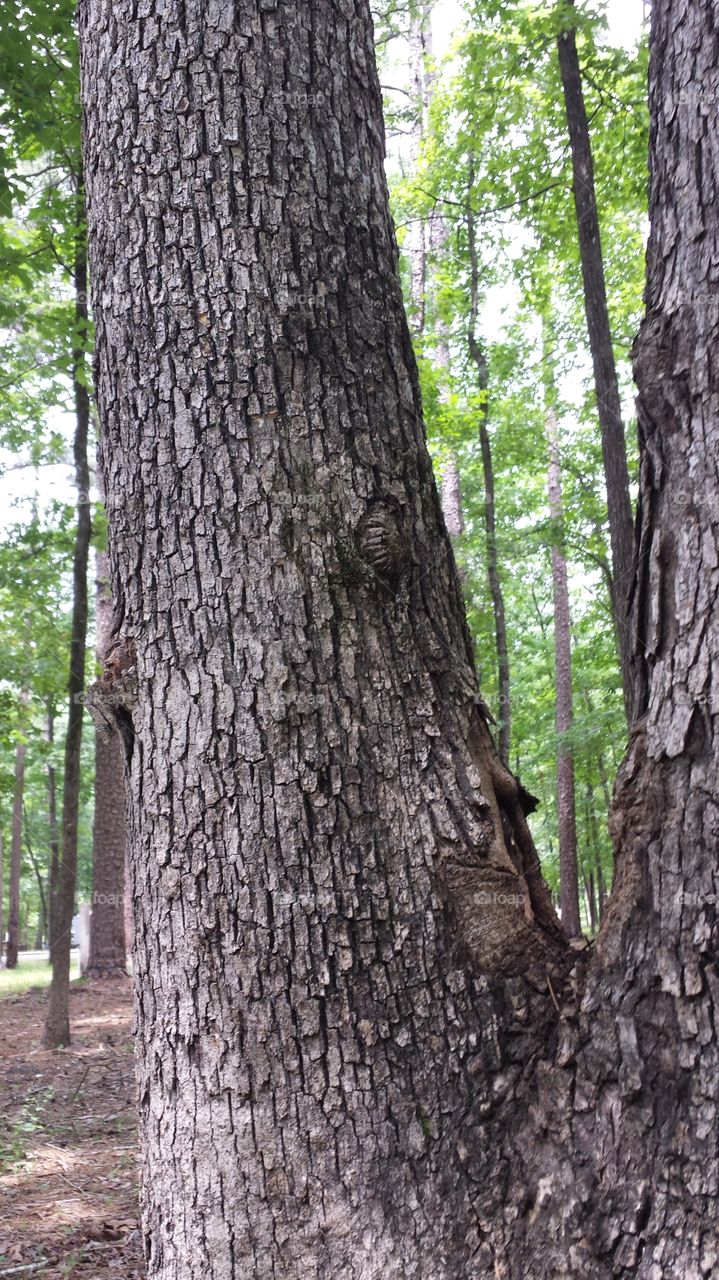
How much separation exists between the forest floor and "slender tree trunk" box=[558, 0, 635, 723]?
16.3ft

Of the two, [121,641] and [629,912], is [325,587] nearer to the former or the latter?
[121,641]

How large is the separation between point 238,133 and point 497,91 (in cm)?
781

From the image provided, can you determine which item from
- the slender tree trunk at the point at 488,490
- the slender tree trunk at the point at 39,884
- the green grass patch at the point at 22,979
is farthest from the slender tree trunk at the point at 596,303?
the slender tree trunk at the point at 39,884

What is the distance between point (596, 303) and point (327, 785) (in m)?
6.74

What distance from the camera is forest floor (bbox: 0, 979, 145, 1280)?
3795 millimetres

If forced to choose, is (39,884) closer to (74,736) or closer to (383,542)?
(74,736)

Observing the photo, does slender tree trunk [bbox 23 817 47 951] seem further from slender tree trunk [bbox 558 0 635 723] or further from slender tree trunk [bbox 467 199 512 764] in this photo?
slender tree trunk [bbox 558 0 635 723]

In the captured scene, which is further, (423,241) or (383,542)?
(423,241)

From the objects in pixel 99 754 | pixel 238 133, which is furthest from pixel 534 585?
pixel 238 133

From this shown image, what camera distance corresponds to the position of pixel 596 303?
7.26 metres

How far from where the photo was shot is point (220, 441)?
1.72 meters

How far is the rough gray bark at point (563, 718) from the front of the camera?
14562 mm

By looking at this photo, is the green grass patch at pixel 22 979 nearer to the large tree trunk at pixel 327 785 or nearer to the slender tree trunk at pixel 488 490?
the slender tree trunk at pixel 488 490

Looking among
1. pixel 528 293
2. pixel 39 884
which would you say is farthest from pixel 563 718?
pixel 39 884
